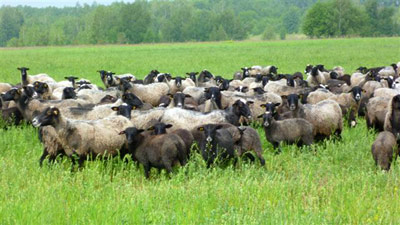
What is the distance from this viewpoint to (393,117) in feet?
34.1

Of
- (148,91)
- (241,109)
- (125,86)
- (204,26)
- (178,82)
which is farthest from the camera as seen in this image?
(204,26)

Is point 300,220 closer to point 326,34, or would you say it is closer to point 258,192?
point 258,192

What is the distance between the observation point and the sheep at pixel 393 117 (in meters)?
10.3

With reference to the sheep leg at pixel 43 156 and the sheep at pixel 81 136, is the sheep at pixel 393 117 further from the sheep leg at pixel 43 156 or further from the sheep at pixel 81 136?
the sheep leg at pixel 43 156

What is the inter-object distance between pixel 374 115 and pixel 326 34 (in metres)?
107

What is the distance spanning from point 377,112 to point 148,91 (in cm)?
759

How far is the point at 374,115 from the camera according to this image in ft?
39.2

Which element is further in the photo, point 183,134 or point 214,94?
point 214,94

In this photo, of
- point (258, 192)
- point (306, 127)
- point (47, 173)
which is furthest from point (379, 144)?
point (47, 173)

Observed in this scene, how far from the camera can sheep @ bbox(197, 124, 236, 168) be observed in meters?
8.67

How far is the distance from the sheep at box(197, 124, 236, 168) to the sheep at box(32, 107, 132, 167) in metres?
1.70

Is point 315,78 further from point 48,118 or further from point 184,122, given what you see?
point 48,118

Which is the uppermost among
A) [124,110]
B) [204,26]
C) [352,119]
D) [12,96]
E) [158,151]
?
[204,26]

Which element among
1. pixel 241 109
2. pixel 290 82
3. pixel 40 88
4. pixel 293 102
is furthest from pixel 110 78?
pixel 293 102
